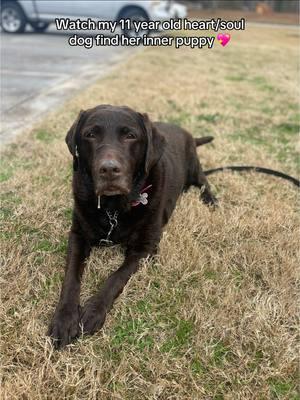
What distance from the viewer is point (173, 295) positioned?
8.07 feet

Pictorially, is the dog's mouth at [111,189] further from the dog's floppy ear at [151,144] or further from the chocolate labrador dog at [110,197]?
the dog's floppy ear at [151,144]

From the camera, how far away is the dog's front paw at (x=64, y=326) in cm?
207

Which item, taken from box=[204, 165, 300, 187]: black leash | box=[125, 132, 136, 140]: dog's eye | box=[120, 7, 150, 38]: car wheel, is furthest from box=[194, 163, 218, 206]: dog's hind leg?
box=[120, 7, 150, 38]: car wheel

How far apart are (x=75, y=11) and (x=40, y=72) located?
212 inches

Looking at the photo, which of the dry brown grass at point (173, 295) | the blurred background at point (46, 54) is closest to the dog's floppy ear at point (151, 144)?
the dry brown grass at point (173, 295)

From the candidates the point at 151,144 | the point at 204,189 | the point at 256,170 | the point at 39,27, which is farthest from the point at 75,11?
the point at 151,144

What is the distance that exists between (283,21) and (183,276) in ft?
96.2

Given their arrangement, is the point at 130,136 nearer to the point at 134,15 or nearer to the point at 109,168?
the point at 109,168

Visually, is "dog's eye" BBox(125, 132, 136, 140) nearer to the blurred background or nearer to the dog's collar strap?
the dog's collar strap

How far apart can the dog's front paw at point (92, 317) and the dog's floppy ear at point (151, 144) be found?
85cm

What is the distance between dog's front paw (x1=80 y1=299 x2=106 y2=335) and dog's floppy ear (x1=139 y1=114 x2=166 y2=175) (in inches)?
33.5

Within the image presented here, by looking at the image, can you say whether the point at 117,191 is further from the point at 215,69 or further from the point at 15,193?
the point at 215,69

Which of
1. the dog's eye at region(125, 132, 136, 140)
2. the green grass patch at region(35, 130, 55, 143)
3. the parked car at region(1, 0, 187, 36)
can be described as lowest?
the green grass patch at region(35, 130, 55, 143)

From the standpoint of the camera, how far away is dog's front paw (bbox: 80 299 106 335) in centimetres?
216
